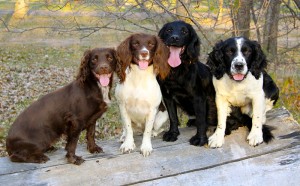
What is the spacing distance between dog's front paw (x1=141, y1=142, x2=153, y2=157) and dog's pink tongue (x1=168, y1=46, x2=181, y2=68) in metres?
0.86

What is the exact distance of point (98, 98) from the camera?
3.91 m

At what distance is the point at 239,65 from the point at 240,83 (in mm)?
278

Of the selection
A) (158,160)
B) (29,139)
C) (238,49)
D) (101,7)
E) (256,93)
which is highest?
(101,7)

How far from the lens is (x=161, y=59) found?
4.09 metres

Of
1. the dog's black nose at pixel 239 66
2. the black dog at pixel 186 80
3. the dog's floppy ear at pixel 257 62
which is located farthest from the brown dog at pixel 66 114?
the dog's floppy ear at pixel 257 62

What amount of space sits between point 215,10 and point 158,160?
4541 millimetres

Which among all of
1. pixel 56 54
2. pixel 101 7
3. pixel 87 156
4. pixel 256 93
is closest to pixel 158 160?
pixel 87 156

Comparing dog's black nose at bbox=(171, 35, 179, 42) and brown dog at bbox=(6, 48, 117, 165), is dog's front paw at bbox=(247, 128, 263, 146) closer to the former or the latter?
dog's black nose at bbox=(171, 35, 179, 42)

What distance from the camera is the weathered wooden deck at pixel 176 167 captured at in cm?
376

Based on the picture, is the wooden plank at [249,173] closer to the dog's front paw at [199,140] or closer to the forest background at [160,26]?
the dog's front paw at [199,140]

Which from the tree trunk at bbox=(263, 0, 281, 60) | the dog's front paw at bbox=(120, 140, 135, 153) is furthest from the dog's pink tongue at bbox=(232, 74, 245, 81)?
the tree trunk at bbox=(263, 0, 281, 60)

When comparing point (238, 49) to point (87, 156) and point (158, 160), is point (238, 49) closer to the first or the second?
point (158, 160)

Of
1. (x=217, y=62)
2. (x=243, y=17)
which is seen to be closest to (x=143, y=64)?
(x=217, y=62)

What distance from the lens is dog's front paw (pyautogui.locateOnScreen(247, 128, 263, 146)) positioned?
4.36m
